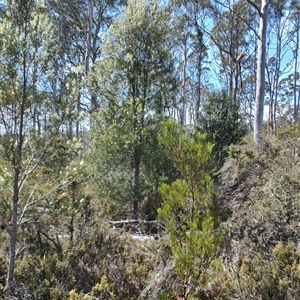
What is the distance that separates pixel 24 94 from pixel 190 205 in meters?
2.15

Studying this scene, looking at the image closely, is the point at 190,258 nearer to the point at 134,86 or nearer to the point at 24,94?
the point at 24,94

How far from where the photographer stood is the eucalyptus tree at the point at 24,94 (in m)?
3.22

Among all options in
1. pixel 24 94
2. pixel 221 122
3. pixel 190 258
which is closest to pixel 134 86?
pixel 221 122

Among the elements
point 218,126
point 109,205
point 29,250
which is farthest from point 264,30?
point 29,250

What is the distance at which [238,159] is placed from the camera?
248 inches

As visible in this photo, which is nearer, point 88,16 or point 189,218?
point 189,218

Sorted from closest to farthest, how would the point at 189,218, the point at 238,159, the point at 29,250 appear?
the point at 189,218, the point at 29,250, the point at 238,159

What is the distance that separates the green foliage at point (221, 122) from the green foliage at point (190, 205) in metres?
7.35

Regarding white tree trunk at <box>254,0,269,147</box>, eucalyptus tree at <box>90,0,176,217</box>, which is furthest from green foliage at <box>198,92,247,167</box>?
eucalyptus tree at <box>90,0,176,217</box>

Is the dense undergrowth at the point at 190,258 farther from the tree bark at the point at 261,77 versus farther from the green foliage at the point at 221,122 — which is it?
the green foliage at the point at 221,122

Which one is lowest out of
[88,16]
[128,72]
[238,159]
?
[238,159]

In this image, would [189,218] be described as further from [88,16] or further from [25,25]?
[88,16]

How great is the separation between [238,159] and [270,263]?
10.8 ft

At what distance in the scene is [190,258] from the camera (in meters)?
2.78
